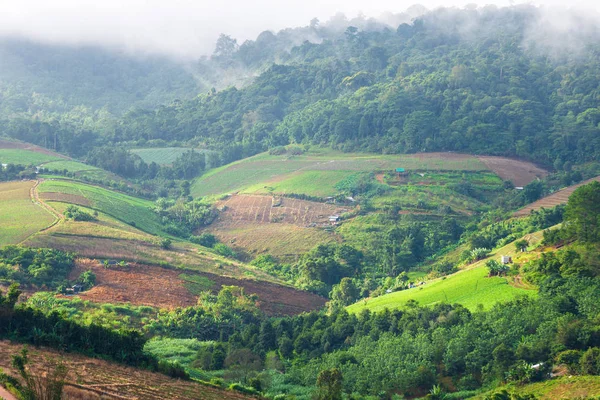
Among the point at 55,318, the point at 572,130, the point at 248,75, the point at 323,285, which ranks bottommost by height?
the point at 323,285

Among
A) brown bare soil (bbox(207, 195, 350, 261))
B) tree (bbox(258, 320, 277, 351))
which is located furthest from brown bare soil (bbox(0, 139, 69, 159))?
tree (bbox(258, 320, 277, 351))

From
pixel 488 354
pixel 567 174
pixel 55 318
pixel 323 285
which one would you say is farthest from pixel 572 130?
pixel 55 318

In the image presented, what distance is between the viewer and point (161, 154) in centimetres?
12975

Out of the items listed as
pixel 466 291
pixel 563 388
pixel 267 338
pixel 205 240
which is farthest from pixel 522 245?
pixel 205 240

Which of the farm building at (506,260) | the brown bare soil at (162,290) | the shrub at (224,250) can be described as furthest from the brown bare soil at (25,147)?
the farm building at (506,260)

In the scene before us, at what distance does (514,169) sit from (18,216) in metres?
60.4

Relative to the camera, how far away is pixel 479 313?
1852 inches

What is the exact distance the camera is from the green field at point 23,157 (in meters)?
102

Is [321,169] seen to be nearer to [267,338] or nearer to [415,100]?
[415,100]

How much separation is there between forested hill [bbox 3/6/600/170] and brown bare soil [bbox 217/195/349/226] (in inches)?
857

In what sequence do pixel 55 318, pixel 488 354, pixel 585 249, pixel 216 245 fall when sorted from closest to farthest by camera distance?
1. pixel 55 318
2. pixel 488 354
3. pixel 585 249
4. pixel 216 245

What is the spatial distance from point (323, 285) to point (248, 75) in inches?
4532

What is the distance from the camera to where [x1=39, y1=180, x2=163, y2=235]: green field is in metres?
83.9

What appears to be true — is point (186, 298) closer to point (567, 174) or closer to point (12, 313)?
point (12, 313)
